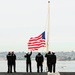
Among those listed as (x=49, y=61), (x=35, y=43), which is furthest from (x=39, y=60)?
(x=49, y=61)

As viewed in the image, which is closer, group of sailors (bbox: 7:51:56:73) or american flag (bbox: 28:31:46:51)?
group of sailors (bbox: 7:51:56:73)

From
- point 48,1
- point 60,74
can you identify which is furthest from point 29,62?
point 48,1

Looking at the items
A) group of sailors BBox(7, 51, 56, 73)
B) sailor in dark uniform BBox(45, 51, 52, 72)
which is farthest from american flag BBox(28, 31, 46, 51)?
sailor in dark uniform BBox(45, 51, 52, 72)

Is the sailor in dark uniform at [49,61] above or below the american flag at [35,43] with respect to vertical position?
below

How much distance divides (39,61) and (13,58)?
87.4 inches

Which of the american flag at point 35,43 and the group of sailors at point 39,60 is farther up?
the american flag at point 35,43

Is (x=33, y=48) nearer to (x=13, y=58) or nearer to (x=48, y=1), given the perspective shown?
(x=13, y=58)

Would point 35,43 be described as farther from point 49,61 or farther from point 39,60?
point 49,61

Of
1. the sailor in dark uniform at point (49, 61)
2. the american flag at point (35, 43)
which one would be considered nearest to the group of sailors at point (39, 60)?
the sailor in dark uniform at point (49, 61)

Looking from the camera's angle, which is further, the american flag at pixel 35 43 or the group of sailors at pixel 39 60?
the american flag at pixel 35 43

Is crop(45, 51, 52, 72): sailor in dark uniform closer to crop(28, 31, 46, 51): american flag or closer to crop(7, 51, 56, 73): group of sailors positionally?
crop(7, 51, 56, 73): group of sailors

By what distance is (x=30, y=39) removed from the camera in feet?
111

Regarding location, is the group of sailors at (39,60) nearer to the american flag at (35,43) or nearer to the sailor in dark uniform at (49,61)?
the sailor in dark uniform at (49,61)

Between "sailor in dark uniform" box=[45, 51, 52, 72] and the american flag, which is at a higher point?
the american flag
